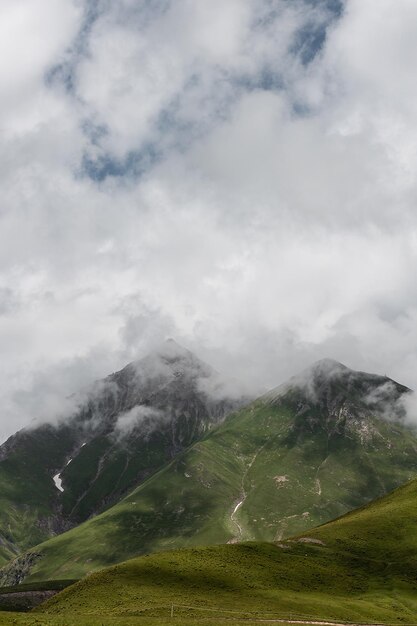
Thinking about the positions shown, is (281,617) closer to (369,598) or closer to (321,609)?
(321,609)

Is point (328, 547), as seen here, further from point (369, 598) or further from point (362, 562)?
point (369, 598)

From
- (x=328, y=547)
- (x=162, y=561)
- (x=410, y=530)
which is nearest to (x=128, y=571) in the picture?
(x=162, y=561)

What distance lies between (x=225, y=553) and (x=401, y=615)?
46867mm

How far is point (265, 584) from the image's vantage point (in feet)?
426

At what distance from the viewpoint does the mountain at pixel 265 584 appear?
350ft

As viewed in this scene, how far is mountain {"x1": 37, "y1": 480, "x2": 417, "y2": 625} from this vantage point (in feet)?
350

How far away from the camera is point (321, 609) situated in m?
113

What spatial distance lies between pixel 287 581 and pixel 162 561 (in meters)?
30.6

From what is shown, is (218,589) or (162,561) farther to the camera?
(162,561)

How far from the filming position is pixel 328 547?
171250mm

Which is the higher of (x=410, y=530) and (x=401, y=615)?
(x=410, y=530)

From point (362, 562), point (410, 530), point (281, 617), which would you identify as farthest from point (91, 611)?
point (410, 530)

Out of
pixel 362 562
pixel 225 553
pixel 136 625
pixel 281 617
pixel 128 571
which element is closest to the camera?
pixel 136 625

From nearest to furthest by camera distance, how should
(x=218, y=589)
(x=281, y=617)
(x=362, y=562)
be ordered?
1. (x=281, y=617)
2. (x=218, y=589)
3. (x=362, y=562)
